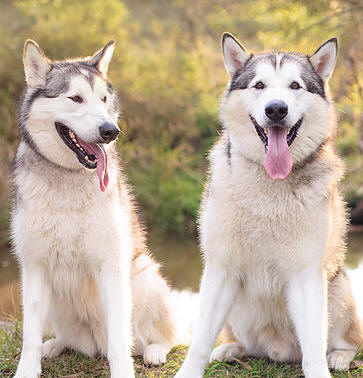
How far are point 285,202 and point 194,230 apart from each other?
5.24 m

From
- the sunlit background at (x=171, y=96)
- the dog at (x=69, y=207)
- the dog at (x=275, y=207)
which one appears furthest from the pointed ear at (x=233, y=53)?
the sunlit background at (x=171, y=96)

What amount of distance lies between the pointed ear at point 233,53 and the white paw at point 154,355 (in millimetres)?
1901

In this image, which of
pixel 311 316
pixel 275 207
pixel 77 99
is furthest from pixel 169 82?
pixel 311 316

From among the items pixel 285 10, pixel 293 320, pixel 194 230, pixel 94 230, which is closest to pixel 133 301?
pixel 94 230

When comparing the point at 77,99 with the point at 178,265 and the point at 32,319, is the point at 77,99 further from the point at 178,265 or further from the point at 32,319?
the point at 178,265

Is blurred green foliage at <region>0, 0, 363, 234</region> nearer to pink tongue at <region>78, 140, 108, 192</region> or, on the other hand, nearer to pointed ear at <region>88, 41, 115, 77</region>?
pointed ear at <region>88, 41, 115, 77</region>

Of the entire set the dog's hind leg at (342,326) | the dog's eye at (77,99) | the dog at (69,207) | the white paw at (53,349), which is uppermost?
the dog's eye at (77,99)

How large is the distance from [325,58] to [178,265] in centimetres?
435

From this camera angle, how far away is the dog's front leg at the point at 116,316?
133 inches

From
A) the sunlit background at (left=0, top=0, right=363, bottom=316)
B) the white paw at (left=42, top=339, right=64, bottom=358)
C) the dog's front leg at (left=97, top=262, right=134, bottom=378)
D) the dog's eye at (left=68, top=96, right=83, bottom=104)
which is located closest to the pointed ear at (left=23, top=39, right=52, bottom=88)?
the dog's eye at (left=68, top=96, right=83, bottom=104)

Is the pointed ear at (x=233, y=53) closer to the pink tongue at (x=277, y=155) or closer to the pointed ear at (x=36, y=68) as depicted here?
the pink tongue at (x=277, y=155)

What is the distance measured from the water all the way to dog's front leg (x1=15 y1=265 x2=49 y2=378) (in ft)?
6.31

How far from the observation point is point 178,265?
7297mm

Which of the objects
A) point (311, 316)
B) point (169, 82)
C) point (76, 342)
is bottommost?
point (76, 342)
